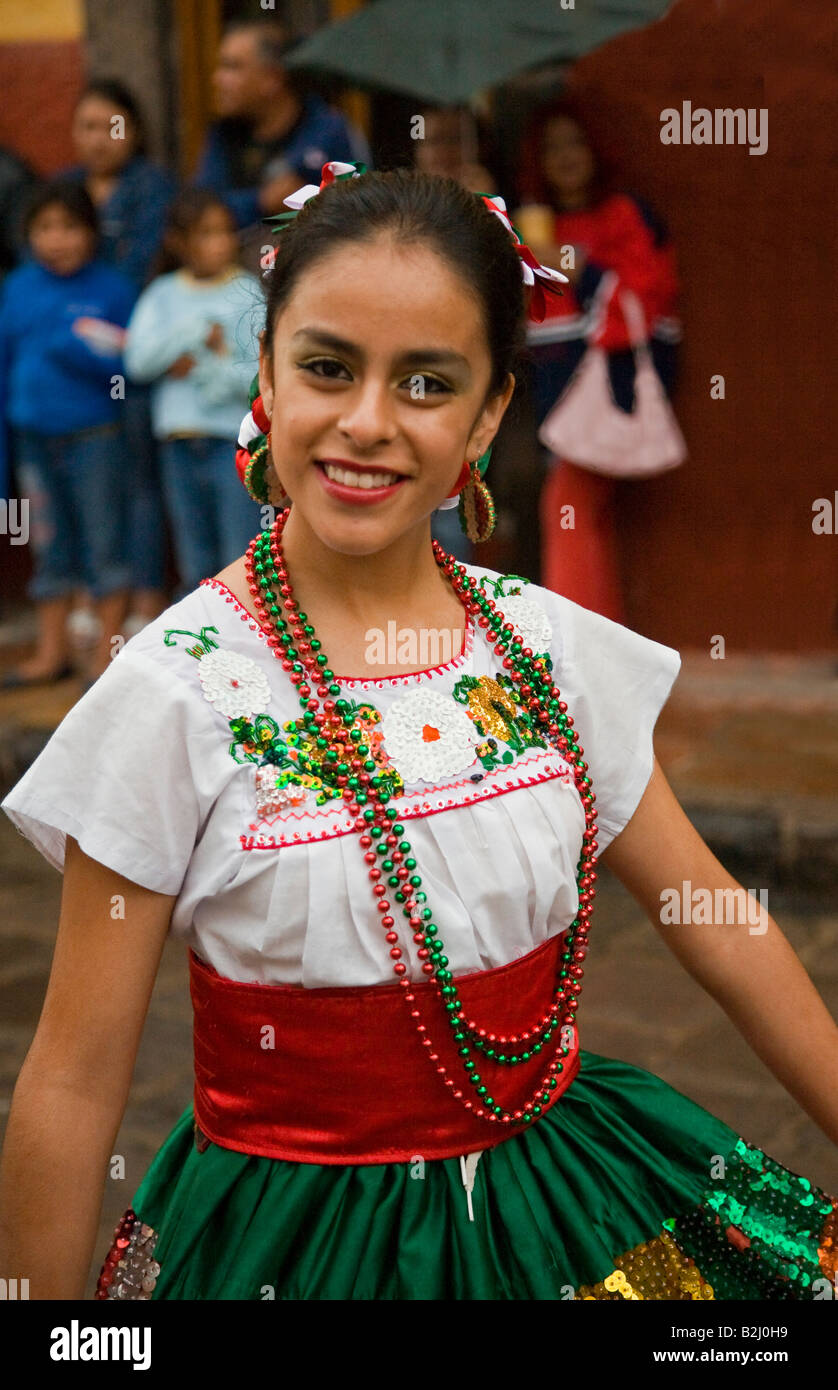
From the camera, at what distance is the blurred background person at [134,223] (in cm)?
623

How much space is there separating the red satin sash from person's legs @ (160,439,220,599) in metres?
4.27

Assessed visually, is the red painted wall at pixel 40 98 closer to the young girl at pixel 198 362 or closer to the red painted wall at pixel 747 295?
the young girl at pixel 198 362

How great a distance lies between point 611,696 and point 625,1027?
2065 millimetres

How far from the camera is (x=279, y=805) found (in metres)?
1.67

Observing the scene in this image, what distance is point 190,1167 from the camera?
1.81 m

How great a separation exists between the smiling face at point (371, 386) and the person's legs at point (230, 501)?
4.09 metres

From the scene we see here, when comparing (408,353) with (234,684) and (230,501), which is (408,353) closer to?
(234,684)

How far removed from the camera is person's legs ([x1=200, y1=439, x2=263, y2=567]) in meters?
5.79

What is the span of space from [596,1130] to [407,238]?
1031 millimetres

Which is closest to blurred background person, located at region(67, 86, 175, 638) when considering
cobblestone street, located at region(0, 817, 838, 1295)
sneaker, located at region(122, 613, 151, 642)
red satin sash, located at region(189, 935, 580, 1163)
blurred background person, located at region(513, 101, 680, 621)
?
sneaker, located at region(122, 613, 151, 642)

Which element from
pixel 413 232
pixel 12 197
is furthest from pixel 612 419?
pixel 413 232

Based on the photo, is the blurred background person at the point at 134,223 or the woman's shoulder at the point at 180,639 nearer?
the woman's shoulder at the point at 180,639

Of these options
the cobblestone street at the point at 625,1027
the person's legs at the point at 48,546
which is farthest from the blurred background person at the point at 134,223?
the cobblestone street at the point at 625,1027
